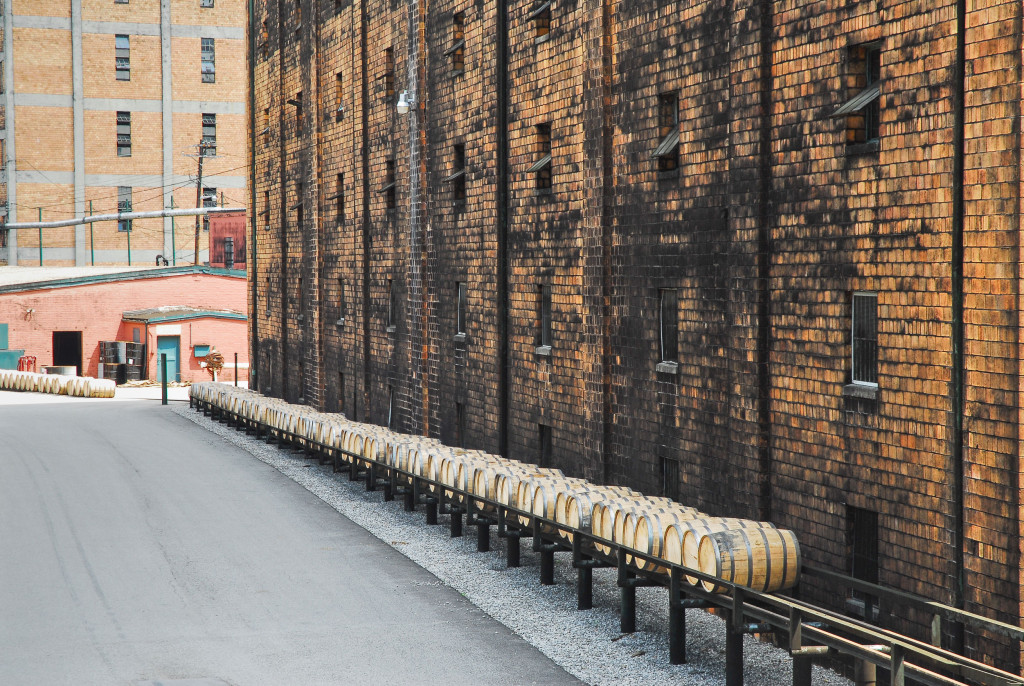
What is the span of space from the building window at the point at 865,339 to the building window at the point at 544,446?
31.2 ft

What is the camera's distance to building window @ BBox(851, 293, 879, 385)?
42.3 feet

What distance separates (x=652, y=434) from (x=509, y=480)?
7.71 feet

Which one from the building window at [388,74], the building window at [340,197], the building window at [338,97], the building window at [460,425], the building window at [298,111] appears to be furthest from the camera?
the building window at [298,111]

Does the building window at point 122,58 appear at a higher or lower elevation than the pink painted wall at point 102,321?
higher

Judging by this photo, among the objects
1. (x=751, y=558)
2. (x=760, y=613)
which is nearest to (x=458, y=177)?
(x=751, y=558)

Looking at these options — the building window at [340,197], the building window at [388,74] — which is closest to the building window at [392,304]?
the building window at [388,74]

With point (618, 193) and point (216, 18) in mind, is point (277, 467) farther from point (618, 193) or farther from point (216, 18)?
point (216, 18)

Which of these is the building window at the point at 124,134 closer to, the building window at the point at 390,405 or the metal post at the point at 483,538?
the building window at the point at 390,405

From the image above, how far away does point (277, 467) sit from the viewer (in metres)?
29.1

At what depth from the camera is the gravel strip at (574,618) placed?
12.6m

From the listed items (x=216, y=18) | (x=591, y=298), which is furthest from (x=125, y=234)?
(x=591, y=298)

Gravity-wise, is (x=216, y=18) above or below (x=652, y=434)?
above

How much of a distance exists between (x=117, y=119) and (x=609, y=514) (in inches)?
2455

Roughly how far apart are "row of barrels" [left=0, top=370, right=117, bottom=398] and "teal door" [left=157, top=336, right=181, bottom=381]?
14.9 ft
